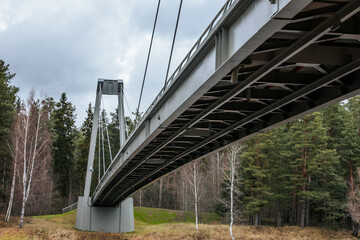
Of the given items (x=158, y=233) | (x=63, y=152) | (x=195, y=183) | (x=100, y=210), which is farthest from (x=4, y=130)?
(x=63, y=152)

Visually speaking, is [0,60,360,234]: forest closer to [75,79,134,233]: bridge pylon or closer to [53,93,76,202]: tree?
[53,93,76,202]: tree

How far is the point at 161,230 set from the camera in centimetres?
3744

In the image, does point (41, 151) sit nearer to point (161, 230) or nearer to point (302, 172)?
point (161, 230)

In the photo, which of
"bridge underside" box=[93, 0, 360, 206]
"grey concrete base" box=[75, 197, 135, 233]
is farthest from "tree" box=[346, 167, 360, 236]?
"bridge underside" box=[93, 0, 360, 206]

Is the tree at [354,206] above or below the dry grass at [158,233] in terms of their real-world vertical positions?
above

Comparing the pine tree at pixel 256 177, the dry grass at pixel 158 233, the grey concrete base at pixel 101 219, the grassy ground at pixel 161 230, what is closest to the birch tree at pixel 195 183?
the grassy ground at pixel 161 230

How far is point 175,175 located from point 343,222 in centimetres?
2610

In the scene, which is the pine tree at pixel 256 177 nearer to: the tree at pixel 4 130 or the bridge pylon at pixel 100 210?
the bridge pylon at pixel 100 210

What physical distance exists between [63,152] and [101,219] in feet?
84.5

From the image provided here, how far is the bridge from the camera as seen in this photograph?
19.4 ft

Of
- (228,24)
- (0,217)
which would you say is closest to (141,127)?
(228,24)

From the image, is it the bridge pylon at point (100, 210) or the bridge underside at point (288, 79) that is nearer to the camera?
the bridge underside at point (288, 79)

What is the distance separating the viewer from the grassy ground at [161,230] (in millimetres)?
28328

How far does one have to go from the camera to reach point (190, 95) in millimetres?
9461
